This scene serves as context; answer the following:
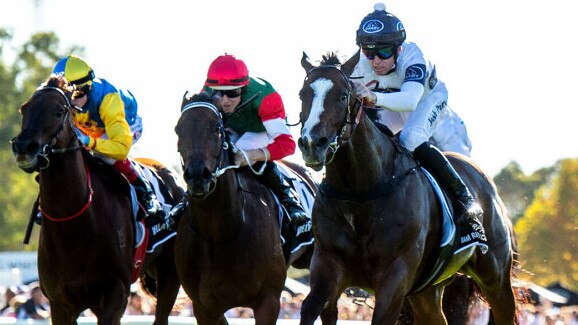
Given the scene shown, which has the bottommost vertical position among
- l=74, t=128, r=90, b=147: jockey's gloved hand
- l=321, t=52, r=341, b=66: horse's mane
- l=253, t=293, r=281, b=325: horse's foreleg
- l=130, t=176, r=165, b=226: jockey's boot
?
l=253, t=293, r=281, b=325: horse's foreleg

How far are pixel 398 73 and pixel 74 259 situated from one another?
2612mm

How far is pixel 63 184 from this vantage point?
8383mm

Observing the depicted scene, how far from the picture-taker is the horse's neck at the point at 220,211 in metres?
8.26

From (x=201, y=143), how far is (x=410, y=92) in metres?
1.50

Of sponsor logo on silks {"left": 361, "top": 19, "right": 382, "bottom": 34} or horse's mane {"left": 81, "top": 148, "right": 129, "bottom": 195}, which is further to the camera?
horse's mane {"left": 81, "top": 148, "right": 129, "bottom": 195}

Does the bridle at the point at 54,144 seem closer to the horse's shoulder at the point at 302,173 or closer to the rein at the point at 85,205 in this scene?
the rein at the point at 85,205

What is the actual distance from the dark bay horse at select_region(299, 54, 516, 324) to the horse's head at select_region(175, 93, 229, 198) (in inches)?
27.1

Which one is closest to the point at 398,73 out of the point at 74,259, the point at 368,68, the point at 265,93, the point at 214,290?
the point at 368,68

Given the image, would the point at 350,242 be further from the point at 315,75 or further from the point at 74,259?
the point at 74,259

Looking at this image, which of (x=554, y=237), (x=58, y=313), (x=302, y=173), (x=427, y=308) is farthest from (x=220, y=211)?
(x=554, y=237)

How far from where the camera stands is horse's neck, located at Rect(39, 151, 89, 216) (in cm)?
831

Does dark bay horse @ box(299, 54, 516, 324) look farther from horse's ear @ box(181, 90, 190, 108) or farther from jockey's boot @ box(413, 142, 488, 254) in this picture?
horse's ear @ box(181, 90, 190, 108)

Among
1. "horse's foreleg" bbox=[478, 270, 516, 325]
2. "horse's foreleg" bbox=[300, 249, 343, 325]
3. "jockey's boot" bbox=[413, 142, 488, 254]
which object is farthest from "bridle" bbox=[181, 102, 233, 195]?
"horse's foreleg" bbox=[478, 270, 516, 325]

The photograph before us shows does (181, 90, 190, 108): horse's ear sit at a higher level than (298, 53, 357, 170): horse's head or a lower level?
lower
